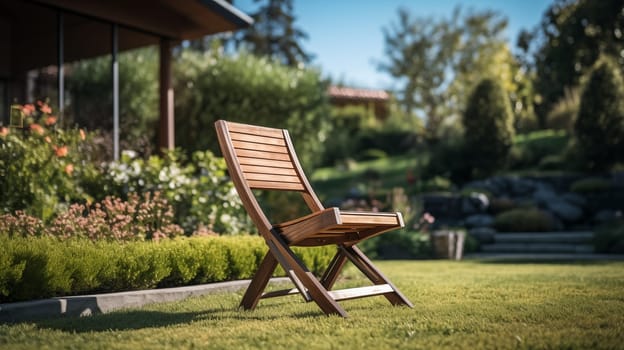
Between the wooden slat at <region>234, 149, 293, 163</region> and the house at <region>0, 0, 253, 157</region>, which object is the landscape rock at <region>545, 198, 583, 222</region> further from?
the wooden slat at <region>234, 149, 293, 163</region>

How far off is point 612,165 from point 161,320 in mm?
12611

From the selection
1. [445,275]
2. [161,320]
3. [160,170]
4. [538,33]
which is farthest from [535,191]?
[538,33]

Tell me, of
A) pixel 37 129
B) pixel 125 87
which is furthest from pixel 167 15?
pixel 125 87

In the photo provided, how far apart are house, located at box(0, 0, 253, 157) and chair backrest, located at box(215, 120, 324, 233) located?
3.92 metres

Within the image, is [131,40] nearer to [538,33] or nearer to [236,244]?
[236,244]

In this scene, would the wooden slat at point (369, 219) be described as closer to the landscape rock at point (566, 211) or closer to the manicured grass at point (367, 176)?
the landscape rock at point (566, 211)

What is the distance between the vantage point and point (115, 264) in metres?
4.47

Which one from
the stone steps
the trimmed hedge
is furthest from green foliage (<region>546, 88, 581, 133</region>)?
the trimmed hedge

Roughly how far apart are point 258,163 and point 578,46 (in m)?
20.5

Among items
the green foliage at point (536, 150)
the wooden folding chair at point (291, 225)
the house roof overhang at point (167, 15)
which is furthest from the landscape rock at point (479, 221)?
the wooden folding chair at point (291, 225)

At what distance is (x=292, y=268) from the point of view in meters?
3.88

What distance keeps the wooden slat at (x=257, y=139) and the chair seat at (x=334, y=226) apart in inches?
29.2

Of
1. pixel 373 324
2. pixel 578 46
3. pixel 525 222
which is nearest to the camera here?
pixel 373 324

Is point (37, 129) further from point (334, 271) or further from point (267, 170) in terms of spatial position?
point (334, 271)
